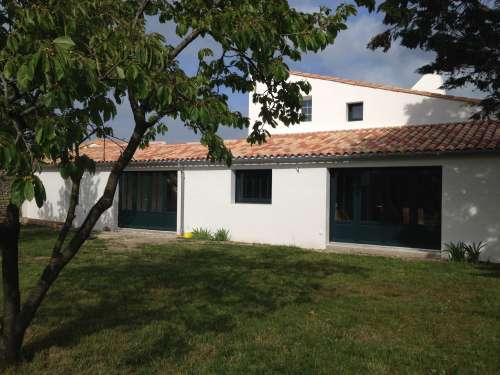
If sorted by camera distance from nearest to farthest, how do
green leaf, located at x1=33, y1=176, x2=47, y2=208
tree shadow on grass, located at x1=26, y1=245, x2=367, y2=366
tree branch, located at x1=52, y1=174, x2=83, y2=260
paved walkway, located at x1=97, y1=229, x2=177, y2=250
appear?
1. green leaf, located at x1=33, y1=176, x2=47, y2=208
2. tree branch, located at x1=52, y1=174, x2=83, y2=260
3. tree shadow on grass, located at x1=26, y1=245, x2=367, y2=366
4. paved walkway, located at x1=97, y1=229, x2=177, y2=250

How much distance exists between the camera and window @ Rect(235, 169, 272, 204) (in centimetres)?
1484

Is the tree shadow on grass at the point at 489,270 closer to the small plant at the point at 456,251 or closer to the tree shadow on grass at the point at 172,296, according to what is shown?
the small plant at the point at 456,251

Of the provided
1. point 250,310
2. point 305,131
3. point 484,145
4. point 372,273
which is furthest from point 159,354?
point 305,131

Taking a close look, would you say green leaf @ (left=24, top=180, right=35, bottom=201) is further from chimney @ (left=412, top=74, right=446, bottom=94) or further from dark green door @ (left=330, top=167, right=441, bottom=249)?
chimney @ (left=412, top=74, right=446, bottom=94)

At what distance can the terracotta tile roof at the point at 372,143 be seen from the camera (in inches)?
464

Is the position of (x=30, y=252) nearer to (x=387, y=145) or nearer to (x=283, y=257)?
(x=283, y=257)

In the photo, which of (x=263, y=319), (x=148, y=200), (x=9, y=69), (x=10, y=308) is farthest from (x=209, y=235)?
(x=9, y=69)

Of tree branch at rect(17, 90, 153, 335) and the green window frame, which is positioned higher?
the green window frame

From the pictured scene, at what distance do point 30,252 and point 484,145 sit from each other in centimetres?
1124

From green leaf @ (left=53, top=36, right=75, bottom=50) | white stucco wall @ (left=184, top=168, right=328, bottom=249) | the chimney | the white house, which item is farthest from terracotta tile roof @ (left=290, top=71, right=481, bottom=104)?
green leaf @ (left=53, top=36, right=75, bottom=50)

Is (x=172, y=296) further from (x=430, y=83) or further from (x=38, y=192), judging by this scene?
(x=430, y=83)

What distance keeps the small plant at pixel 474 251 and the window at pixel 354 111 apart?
26.9ft

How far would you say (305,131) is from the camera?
19.1 m

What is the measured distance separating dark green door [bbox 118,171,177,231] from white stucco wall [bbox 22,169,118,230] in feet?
1.54
